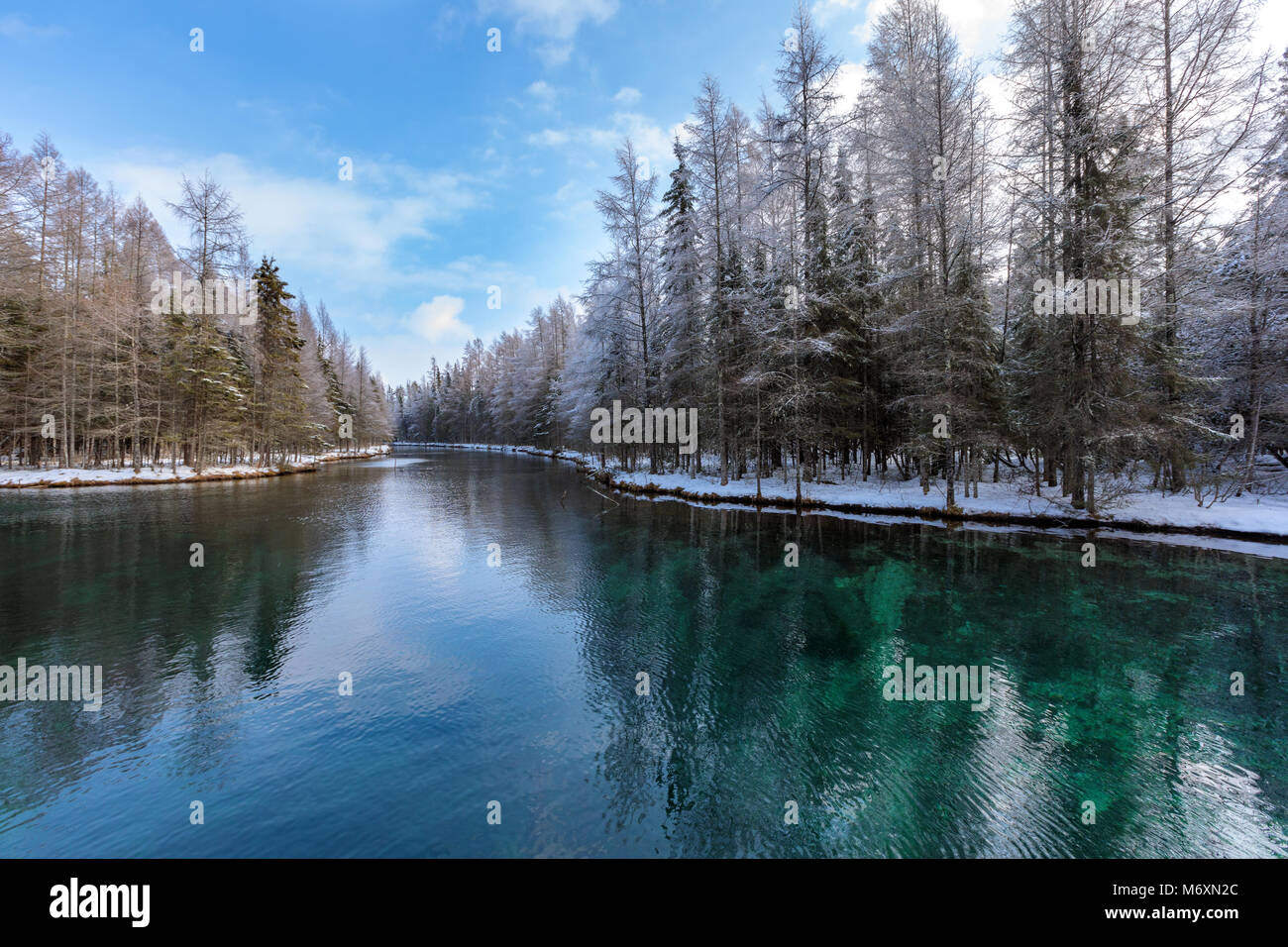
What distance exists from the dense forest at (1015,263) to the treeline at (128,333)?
31649mm

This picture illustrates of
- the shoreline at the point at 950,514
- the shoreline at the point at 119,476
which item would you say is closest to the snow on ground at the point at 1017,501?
the shoreline at the point at 950,514

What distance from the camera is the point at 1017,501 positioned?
17344mm

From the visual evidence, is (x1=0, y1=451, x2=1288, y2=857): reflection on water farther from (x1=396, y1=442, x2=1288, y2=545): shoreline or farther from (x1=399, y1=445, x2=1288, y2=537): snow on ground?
(x1=399, y1=445, x2=1288, y2=537): snow on ground

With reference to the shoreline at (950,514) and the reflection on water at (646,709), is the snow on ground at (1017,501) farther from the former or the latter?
the reflection on water at (646,709)

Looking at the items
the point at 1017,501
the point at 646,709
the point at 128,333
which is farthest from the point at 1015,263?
the point at 128,333

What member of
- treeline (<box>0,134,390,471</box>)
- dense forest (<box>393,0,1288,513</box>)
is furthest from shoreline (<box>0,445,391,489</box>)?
dense forest (<box>393,0,1288,513</box>)

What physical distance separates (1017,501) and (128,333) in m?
48.7

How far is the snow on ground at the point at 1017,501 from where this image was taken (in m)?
13.4

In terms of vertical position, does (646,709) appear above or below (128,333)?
below

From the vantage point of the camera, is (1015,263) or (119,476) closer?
(1015,263)

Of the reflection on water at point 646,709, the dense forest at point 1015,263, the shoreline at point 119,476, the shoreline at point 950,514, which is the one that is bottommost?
the reflection on water at point 646,709

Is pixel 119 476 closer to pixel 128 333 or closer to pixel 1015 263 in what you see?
pixel 128 333

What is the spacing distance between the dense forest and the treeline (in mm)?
31649

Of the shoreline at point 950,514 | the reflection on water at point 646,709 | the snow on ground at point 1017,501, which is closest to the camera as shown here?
the reflection on water at point 646,709
